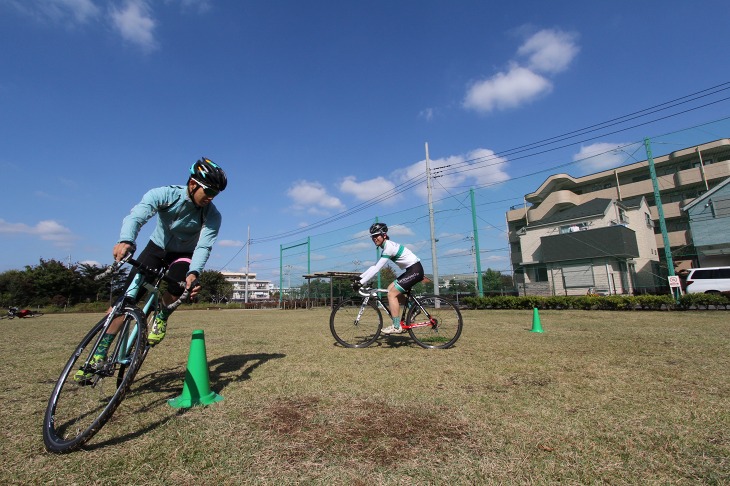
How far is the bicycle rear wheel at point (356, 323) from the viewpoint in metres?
5.30

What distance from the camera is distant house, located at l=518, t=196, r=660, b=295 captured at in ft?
75.1

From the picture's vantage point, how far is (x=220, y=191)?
3023mm

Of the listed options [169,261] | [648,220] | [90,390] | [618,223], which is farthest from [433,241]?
[648,220]

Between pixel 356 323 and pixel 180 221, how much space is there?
3220 millimetres

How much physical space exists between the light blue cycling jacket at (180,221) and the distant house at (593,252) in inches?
819

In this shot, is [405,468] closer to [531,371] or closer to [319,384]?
[319,384]

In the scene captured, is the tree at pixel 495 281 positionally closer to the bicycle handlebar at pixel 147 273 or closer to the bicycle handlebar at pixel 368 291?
the bicycle handlebar at pixel 368 291

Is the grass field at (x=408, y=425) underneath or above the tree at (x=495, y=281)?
underneath

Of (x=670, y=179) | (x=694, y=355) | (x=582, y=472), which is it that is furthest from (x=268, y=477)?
(x=670, y=179)

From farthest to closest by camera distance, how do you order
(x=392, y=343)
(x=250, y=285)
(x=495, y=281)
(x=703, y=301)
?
(x=250, y=285), (x=495, y=281), (x=703, y=301), (x=392, y=343)

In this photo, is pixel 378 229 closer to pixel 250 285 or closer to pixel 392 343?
pixel 392 343

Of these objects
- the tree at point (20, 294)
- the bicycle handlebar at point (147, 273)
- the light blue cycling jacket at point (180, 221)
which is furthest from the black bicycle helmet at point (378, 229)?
the tree at point (20, 294)

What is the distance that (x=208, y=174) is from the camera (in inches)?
116

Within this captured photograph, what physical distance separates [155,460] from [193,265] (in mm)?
1547
